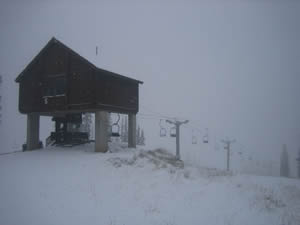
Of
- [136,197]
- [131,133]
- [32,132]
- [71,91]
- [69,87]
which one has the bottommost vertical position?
[136,197]

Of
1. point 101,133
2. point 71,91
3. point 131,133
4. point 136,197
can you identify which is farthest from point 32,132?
point 136,197

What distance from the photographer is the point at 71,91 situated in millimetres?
21953

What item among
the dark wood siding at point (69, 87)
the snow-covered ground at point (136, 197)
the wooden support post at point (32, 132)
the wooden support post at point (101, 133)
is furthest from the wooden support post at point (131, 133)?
the wooden support post at point (32, 132)

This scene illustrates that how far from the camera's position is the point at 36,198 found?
10.5 m

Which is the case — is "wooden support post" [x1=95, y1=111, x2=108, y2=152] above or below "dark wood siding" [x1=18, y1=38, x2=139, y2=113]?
below

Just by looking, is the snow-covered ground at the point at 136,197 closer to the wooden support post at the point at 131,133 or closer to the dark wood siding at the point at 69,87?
the dark wood siding at the point at 69,87

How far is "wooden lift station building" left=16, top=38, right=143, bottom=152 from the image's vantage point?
20672 millimetres

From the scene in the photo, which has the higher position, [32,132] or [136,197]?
[32,132]

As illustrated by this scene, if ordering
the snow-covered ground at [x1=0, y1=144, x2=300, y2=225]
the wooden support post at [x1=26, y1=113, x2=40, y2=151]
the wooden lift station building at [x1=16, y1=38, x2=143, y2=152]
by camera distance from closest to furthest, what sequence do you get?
the snow-covered ground at [x1=0, y1=144, x2=300, y2=225], the wooden lift station building at [x1=16, y1=38, x2=143, y2=152], the wooden support post at [x1=26, y1=113, x2=40, y2=151]

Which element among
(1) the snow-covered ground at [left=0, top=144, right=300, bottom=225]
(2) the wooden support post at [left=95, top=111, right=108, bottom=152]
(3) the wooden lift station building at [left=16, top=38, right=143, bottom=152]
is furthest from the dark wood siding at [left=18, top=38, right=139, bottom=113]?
(1) the snow-covered ground at [left=0, top=144, right=300, bottom=225]

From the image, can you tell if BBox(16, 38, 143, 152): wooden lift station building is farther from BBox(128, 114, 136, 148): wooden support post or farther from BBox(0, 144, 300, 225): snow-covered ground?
BBox(0, 144, 300, 225): snow-covered ground

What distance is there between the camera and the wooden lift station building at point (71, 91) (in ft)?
67.8

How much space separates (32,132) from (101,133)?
911 cm

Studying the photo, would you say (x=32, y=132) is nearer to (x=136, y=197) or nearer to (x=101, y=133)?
(x=101, y=133)
